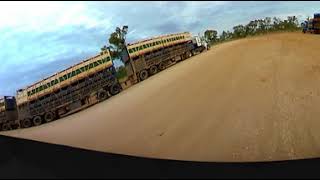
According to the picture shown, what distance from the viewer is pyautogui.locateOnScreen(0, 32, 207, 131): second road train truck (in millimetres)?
3631

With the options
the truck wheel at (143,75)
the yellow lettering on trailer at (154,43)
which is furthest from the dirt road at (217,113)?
the yellow lettering on trailer at (154,43)

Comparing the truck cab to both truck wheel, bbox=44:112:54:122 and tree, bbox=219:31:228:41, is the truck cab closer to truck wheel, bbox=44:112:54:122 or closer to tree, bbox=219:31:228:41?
truck wheel, bbox=44:112:54:122

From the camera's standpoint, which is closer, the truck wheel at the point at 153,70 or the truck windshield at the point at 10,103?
the truck windshield at the point at 10,103

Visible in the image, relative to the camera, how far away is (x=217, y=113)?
368 centimetres

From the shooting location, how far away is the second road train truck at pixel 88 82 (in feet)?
11.9

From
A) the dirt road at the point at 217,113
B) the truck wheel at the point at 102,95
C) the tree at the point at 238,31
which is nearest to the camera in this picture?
the dirt road at the point at 217,113

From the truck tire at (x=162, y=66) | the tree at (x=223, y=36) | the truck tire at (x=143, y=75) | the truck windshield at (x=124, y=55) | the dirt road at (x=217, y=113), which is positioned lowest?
the dirt road at (x=217, y=113)

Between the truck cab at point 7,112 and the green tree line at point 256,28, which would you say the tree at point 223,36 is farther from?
the truck cab at point 7,112

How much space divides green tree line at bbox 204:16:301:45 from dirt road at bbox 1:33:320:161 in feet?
0.14

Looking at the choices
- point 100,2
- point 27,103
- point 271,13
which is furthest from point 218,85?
point 27,103

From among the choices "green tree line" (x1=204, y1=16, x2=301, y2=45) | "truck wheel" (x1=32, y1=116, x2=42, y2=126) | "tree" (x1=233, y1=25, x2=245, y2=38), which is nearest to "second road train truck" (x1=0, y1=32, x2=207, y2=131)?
"truck wheel" (x1=32, y1=116, x2=42, y2=126)

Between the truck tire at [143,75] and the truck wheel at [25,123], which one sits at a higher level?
the truck tire at [143,75]

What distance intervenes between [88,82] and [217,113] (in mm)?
741

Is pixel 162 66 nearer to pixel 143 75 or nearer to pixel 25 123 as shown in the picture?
pixel 143 75
